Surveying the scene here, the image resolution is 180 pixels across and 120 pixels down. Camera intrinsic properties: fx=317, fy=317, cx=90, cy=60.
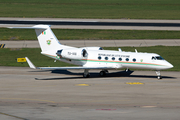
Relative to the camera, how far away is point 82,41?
55969mm

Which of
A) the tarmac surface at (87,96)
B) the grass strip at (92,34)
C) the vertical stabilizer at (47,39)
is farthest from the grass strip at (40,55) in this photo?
the grass strip at (92,34)

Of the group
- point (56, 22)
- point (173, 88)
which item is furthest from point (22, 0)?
point (173, 88)

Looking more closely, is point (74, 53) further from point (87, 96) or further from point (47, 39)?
point (87, 96)

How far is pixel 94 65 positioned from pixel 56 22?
128 ft

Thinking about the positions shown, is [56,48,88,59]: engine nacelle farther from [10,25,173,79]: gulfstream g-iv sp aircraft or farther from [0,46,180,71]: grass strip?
[0,46,180,71]: grass strip

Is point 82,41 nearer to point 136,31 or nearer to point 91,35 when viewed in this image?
point 91,35

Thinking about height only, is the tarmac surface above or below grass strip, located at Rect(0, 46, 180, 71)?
below

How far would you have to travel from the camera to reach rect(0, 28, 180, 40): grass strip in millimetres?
58312

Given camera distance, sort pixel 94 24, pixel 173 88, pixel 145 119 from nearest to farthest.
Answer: pixel 145 119 < pixel 173 88 < pixel 94 24

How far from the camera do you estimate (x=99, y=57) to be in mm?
34625

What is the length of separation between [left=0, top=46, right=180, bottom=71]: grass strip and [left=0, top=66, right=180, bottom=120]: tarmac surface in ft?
14.2

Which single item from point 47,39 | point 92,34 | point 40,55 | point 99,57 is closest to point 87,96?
point 99,57

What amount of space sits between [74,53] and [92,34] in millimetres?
26452

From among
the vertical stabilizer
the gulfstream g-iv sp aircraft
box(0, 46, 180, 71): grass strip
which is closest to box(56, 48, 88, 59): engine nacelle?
the gulfstream g-iv sp aircraft
